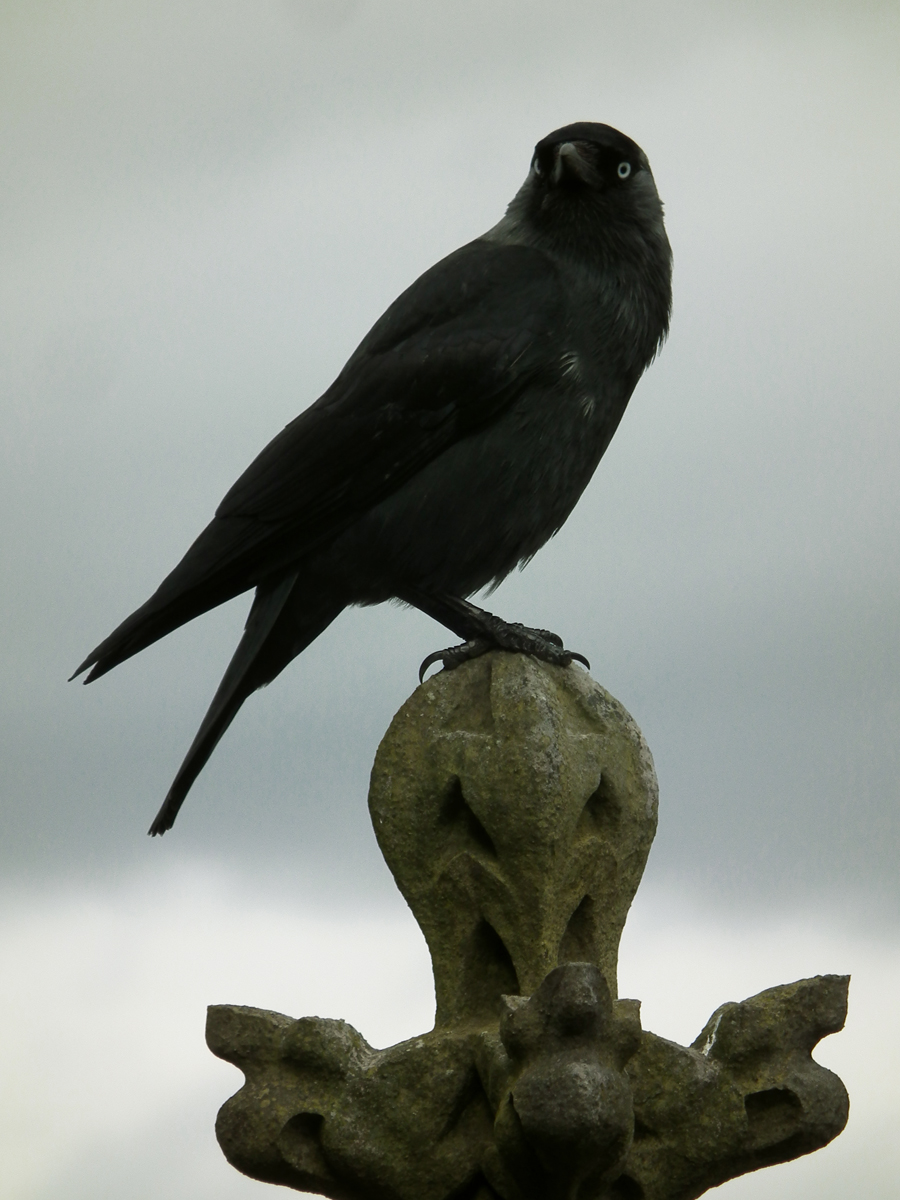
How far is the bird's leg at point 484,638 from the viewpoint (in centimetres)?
421

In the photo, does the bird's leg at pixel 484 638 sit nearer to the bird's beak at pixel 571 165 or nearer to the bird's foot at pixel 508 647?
the bird's foot at pixel 508 647

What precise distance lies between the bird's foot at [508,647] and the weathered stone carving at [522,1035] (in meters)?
0.12

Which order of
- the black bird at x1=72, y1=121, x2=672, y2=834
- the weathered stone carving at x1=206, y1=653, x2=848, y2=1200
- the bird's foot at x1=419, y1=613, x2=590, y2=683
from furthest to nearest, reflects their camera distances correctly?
1. the black bird at x1=72, y1=121, x2=672, y2=834
2. the bird's foot at x1=419, y1=613, x2=590, y2=683
3. the weathered stone carving at x1=206, y1=653, x2=848, y2=1200

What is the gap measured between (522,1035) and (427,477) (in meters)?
2.13

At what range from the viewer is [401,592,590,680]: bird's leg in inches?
166

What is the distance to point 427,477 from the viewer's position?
4805 millimetres

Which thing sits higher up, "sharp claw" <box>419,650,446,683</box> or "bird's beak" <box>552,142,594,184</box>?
"bird's beak" <box>552,142,594,184</box>

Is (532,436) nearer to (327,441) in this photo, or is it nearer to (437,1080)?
(327,441)

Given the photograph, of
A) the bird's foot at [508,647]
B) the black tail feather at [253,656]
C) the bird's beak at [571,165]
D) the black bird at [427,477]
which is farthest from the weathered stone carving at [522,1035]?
the bird's beak at [571,165]

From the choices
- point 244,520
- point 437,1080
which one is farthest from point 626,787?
point 244,520

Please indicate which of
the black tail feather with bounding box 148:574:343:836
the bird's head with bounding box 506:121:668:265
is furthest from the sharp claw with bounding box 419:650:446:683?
the bird's head with bounding box 506:121:668:265

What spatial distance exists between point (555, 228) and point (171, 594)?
2021 millimetres

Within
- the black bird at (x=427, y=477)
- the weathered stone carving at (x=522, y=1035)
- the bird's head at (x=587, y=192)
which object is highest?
the bird's head at (x=587, y=192)

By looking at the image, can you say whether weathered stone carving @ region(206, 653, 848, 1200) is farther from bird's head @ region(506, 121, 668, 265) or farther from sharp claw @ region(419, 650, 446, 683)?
bird's head @ region(506, 121, 668, 265)
